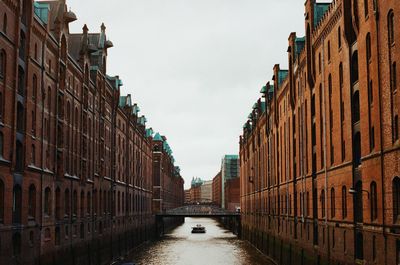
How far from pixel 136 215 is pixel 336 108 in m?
51.8

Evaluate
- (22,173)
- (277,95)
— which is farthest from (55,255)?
(277,95)

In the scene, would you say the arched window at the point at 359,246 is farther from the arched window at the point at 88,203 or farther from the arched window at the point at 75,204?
the arched window at the point at 88,203

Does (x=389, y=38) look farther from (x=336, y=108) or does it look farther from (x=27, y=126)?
(x=27, y=126)

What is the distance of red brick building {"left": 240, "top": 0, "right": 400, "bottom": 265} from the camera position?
24.1m

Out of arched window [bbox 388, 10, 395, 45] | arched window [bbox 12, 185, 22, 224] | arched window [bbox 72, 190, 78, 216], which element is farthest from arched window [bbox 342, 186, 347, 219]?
arched window [bbox 72, 190, 78, 216]

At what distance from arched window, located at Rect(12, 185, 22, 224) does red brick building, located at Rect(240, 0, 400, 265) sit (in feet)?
57.5

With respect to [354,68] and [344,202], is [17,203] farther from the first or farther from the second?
[354,68]

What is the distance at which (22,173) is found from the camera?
31.9 meters

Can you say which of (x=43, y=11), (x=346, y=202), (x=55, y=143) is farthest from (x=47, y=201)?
(x=346, y=202)

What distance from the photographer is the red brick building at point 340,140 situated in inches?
949

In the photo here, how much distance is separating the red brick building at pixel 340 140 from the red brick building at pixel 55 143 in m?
16.9

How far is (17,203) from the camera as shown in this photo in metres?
31.6

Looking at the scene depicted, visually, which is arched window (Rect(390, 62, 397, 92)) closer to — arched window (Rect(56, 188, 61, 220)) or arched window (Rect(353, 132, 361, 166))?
arched window (Rect(353, 132, 361, 166))

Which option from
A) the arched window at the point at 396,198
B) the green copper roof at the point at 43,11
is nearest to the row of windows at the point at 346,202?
the arched window at the point at 396,198
